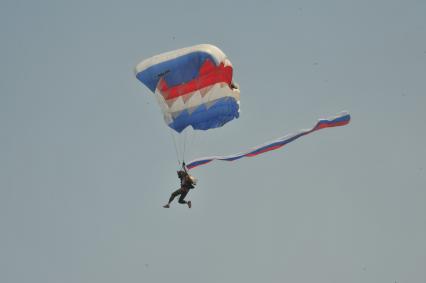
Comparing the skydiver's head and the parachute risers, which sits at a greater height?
the parachute risers

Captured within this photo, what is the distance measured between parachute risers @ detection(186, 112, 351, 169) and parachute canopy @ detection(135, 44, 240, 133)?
118 centimetres

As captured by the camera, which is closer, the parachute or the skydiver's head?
the skydiver's head

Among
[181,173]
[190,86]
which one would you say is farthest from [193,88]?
[181,173]

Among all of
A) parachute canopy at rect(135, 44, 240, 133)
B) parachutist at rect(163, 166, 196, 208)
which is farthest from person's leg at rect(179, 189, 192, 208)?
parachute canopy at rect(135, 44, 240, 133)

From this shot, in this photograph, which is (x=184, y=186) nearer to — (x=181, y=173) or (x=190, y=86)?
(x=181, y=173)

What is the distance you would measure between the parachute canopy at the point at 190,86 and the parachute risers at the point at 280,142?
3.87 feet

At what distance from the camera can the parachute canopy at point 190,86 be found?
2775 centimetres

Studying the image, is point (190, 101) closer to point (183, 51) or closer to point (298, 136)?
point (183, 51)

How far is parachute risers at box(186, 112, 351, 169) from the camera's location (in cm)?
2652

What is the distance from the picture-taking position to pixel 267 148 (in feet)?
91.1

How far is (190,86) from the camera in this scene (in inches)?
1109

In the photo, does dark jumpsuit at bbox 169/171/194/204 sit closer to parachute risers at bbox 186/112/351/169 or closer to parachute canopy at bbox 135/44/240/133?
parachute risers at bbox 186/112/351/169

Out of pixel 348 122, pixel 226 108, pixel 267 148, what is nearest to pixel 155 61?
pixel 226 108

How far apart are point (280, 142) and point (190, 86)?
353cm
